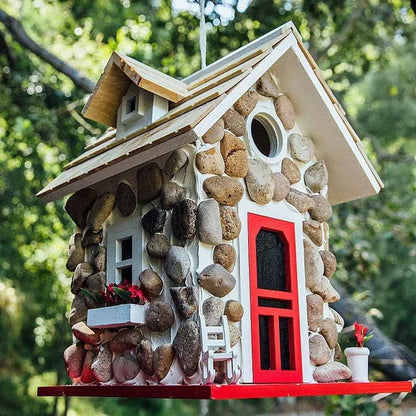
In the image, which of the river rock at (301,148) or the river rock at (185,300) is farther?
the river rock at (301,148)

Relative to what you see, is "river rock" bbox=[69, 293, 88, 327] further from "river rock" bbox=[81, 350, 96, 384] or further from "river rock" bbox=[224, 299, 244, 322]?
"river rock" bbox=[224, 299, 244, 322]

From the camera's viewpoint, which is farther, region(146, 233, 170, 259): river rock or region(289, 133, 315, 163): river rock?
region(289, 133, 315, 163): river rock

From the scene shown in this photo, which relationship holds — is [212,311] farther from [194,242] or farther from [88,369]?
[88,369]

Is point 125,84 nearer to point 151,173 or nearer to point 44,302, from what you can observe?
point 151,173

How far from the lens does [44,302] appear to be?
1308cm

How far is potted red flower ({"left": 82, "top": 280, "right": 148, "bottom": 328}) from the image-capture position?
335 centimetres

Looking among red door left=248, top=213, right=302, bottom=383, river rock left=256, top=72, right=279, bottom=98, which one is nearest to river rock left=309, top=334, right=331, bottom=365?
red door left=248, top=213, right=302, bottom=383

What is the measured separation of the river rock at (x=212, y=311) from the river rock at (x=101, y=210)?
112 centimetres

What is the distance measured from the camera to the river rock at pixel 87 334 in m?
3.76

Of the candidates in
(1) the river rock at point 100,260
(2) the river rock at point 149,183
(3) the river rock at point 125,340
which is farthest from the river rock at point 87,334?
(2) the river rock at point 149,183

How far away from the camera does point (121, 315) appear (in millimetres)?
3363

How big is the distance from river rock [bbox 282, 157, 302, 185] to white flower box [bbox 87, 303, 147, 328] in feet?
4.23

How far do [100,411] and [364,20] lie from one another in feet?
41.8

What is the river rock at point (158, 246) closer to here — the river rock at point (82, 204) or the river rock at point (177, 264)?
the river rock at point (177, 264)
